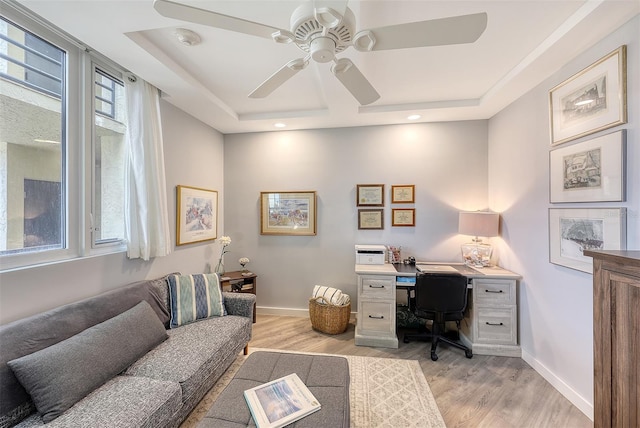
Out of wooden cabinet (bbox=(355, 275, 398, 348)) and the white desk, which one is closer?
the white desk

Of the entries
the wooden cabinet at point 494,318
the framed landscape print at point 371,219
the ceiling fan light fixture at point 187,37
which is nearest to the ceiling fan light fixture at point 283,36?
the ceiling fan light fixture at point 187,37

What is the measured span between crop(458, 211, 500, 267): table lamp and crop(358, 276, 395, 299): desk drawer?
3.48ft

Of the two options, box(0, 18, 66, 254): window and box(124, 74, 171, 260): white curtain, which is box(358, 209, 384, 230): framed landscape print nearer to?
box(124, 74, 171, 260): white curtain

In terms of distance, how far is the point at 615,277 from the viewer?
1045 mm

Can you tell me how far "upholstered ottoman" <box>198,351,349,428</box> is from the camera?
3.89 ft

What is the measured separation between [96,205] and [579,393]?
3.94 metres

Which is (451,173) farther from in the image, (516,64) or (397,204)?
(516,64)

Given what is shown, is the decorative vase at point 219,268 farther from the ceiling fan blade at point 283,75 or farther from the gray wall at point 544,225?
the gray wall at point 544,225

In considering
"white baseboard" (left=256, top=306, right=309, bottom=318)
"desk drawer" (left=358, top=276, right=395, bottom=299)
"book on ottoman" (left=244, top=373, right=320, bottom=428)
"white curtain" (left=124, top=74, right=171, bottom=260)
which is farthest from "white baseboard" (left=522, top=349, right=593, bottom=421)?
"white curtain" (left=124, top=74, right=171, bottom=260)

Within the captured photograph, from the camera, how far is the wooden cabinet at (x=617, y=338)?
0.97 m

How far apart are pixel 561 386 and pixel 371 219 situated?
2243 millimetres

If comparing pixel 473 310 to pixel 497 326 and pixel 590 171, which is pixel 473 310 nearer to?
pixel 497 326

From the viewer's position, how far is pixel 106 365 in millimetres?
1433

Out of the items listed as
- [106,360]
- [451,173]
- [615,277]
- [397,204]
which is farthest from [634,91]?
[106,360]
